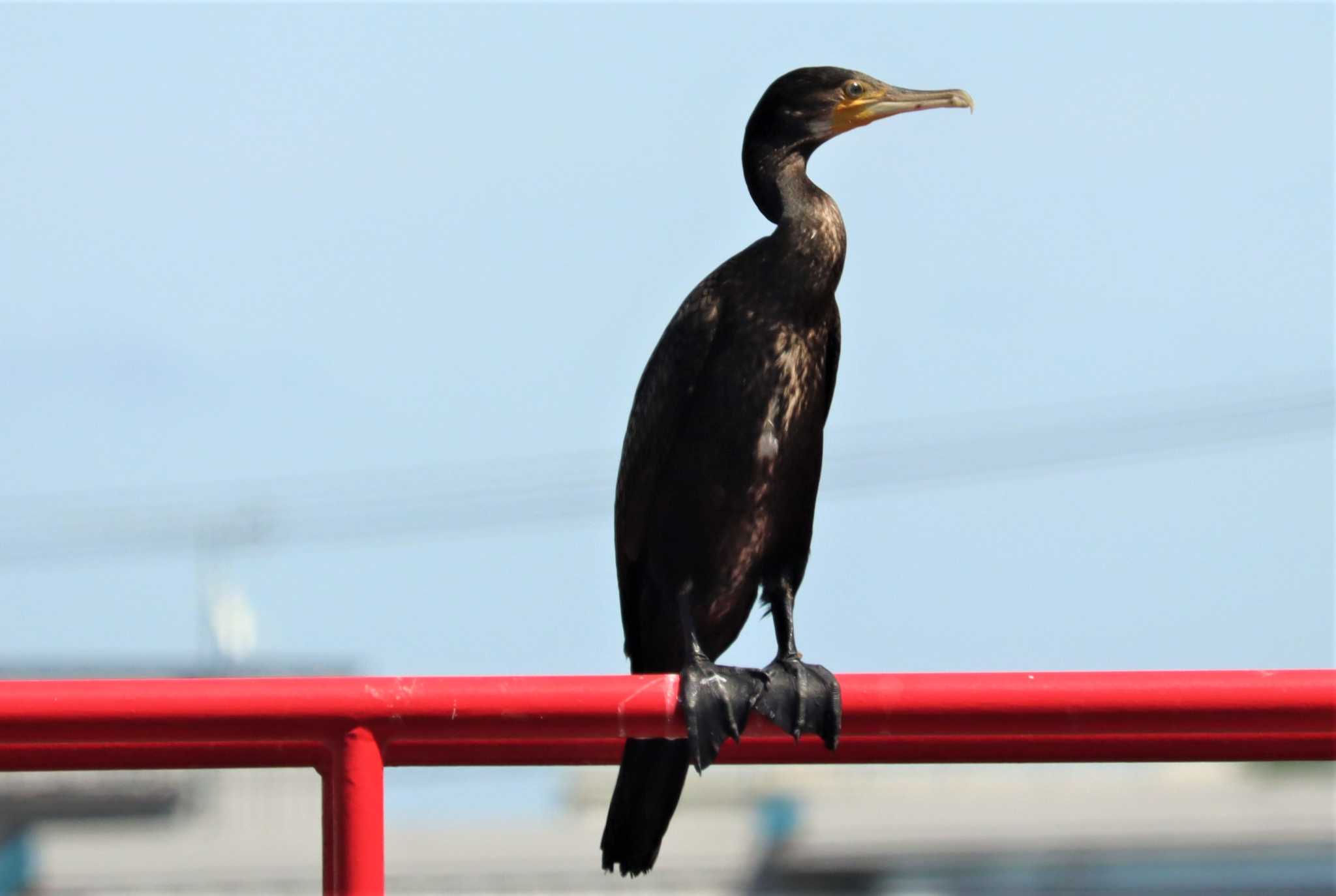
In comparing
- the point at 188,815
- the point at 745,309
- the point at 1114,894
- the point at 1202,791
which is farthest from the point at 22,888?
the point at 188,815

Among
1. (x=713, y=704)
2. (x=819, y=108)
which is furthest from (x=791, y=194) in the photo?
(x=713, y=704)

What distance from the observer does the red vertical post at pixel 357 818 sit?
2018mm

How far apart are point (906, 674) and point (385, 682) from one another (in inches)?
18.6

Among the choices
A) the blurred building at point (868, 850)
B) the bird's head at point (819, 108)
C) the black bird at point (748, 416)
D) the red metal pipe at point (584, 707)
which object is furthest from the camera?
the blurred building at point (868, 850)

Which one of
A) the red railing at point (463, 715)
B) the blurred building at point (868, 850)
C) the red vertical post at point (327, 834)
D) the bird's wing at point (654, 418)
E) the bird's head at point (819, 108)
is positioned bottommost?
the blurred building at point (868, 850)

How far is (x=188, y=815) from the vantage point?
2964 cm

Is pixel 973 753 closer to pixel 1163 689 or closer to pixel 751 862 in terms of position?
pixel 1163 689

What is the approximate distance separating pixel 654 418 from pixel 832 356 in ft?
1.12

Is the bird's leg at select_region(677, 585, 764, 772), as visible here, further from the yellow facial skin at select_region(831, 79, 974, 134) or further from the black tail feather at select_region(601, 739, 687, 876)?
the yellow facial skin at select_region(831, 79, 974, 134)

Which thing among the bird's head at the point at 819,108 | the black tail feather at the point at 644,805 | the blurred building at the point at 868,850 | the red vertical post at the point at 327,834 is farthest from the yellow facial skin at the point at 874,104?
the blurred building at the point at 868,850

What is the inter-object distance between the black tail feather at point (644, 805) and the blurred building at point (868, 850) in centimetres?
1038

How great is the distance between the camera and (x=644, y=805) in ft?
10.9

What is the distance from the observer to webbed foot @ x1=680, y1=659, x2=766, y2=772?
2.27 metres

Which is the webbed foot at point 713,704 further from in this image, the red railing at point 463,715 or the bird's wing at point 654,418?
the bird's wing at point 654,418
